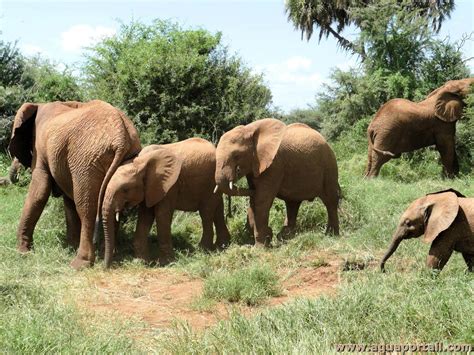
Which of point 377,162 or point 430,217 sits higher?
point 430,217

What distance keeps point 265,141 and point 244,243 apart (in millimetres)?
1616

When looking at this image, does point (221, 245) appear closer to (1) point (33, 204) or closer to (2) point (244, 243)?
(2) point (244, 243)

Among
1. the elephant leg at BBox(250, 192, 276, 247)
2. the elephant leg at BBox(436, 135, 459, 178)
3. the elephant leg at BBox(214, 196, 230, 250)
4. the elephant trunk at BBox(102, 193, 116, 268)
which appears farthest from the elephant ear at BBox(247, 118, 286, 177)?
the elephant leg at BBox(436, 135, 459, 178)

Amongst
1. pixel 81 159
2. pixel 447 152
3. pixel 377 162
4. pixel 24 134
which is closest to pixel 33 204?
pixel 81 159

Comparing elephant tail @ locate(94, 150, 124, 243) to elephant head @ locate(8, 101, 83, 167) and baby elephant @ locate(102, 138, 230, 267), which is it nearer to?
baby elephant @ locate(102, 138, 230, 267)

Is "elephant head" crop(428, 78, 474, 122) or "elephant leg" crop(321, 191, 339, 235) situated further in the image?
"elephant head" crop(428, 78, 474, 122)

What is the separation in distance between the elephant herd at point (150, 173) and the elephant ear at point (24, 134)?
0.02 metres

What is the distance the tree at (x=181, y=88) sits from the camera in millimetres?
12555

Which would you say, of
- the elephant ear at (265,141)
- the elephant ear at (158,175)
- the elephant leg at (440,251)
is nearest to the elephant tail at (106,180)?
the elephant ear at (158,175)

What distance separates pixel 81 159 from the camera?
808 cm

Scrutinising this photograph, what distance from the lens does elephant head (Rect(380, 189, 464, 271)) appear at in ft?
19.4

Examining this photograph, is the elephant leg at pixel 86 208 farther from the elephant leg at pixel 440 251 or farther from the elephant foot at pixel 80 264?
the elephant leg at pixel 440 251

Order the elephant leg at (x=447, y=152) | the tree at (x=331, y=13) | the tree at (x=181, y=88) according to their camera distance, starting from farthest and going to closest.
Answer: the tree at (x=331, y=13)
the elephant leg at (x=447, y=152)
the tree at (x=181, y=88)

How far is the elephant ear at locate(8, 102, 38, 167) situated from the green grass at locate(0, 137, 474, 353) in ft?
3.15
